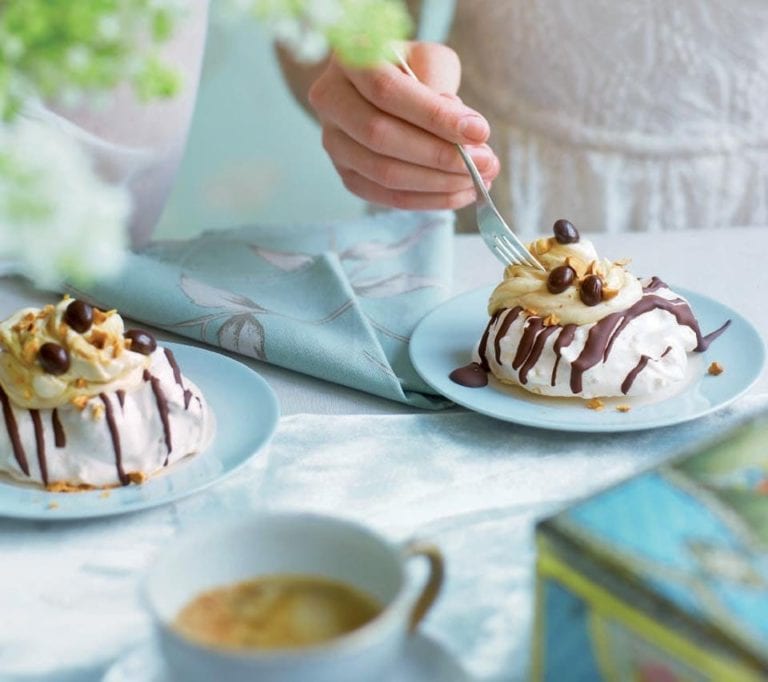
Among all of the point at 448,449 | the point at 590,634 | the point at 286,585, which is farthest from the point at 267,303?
the point at 590,634

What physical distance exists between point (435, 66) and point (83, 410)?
2.39ft

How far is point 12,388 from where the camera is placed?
922mm

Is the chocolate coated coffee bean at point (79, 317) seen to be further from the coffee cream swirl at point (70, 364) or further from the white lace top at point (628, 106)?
the white lace top at point (628, 106)

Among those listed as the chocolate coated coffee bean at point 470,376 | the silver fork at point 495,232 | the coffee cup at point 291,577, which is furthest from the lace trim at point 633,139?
the coffee cup at point 291,577

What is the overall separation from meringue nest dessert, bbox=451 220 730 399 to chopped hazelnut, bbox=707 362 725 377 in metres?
0.02

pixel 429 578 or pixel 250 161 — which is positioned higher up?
pixel 429 578

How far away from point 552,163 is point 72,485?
1.03 metres

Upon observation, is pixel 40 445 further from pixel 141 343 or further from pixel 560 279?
pixel 560 279

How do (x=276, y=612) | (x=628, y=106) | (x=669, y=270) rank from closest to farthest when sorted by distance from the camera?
1. (x=276, y=612)
2. (x=669, y=270)
3. (x=628, y=106)

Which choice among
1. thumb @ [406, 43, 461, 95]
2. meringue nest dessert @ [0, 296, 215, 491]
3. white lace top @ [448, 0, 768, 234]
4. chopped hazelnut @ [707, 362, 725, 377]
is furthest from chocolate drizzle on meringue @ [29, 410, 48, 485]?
white lace top @ [448, 0, 768, 234]

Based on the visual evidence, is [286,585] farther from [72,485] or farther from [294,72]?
[294,72]

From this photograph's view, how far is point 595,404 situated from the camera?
1009 mm

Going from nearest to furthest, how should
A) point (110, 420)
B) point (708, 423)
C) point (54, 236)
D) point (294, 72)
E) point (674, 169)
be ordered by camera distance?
point (54, 236)
point (110, 420)
point (708, 423)
point (674, 169)
point (294, 72)

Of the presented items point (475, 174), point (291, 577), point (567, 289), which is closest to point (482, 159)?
point (475, 174)
